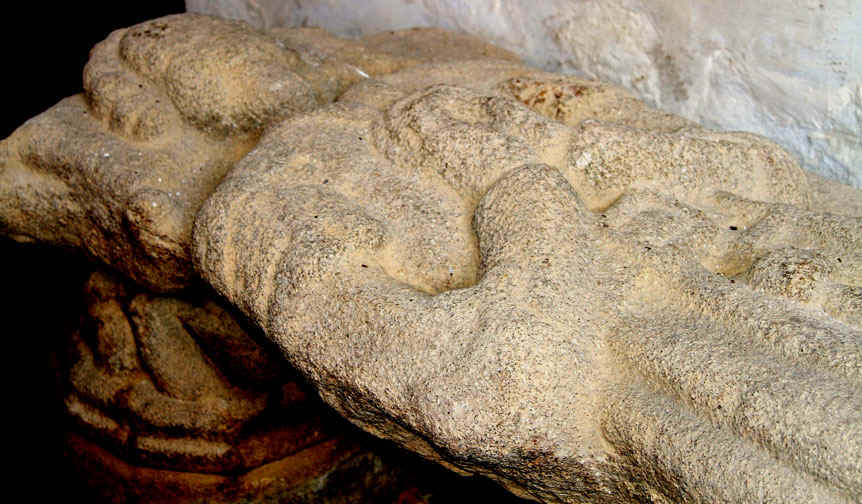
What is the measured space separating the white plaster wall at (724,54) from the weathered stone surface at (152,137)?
0.47m

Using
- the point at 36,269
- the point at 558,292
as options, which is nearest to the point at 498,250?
the point at 558,292

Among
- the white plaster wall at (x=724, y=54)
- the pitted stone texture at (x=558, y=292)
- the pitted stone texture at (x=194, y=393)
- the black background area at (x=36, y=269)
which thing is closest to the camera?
the pitted stone texture at (x=558, y=292)

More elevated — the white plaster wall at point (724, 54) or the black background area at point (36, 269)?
the white plaster wall at point (724, 54)

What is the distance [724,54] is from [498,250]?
715mm

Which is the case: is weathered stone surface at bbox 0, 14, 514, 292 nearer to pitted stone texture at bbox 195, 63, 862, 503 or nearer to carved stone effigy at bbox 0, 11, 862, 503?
carved stone effigy at bbox 0, 11, 862, 503

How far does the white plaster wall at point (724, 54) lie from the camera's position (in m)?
1.60

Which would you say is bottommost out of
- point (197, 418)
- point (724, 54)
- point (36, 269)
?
point (36, 269)

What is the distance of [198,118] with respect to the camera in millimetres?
1678

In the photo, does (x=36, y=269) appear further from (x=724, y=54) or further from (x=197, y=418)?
(x=724, y=54)

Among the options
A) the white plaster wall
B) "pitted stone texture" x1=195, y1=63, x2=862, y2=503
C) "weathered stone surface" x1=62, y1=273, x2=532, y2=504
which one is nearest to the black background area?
"weathered stone surface" x1=62, y1=273, x2=532, y2=504

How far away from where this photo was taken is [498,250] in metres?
1.27

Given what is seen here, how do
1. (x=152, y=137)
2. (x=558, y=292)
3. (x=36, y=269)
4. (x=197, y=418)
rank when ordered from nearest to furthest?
1. (x=558, y=292)
2. (x=152, y=137)
3. (x=197, y=418)
4. (x=36, y=269)

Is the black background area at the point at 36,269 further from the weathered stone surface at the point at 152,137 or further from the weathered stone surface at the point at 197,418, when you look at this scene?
the weathered stone surface at the point at 152,137

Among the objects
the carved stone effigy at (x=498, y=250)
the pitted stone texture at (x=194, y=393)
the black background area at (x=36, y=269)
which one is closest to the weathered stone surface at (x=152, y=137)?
the carved stone effigy at (x=498, y=250)
